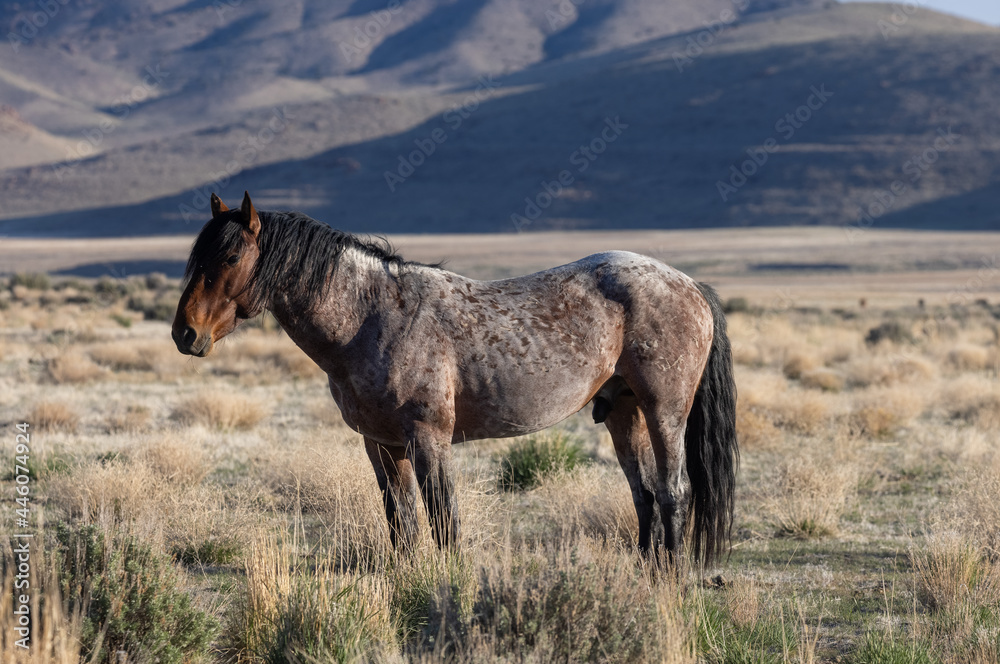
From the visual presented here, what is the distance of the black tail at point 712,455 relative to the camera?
223 inches

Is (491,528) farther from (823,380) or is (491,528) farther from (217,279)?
(823,380)

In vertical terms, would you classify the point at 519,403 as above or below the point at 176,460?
above

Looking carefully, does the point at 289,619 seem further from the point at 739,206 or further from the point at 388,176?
the point at 388,176

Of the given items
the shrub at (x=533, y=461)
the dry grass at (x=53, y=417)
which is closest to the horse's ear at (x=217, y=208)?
the shrub at (x=533, y=461)

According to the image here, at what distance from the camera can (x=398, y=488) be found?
4.98 m

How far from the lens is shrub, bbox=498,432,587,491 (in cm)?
836

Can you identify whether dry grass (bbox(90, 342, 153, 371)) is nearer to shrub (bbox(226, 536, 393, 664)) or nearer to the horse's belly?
the horse's belly

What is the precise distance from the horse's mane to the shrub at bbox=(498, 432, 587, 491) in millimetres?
3826

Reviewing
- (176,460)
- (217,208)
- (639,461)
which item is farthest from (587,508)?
(176,460)

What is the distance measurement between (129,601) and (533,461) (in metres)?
4.84

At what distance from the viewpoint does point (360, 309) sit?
15.8 feet

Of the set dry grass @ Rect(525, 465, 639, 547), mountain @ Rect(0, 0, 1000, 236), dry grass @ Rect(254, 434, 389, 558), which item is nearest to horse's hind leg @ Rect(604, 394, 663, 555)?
dry grass @ Rect(525, 465, 639, 547)

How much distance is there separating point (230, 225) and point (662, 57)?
418 ft

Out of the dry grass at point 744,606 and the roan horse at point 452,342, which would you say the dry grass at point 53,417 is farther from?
the dry grass at point 744,606
